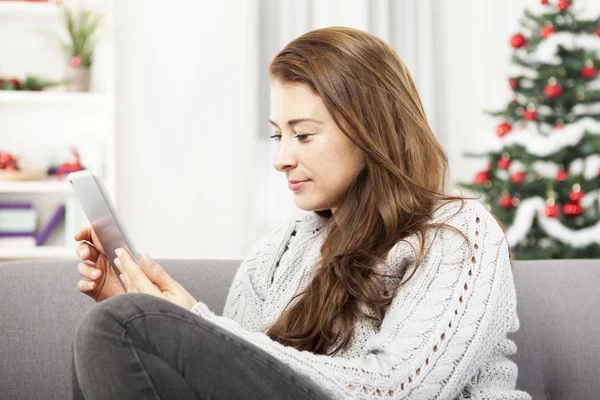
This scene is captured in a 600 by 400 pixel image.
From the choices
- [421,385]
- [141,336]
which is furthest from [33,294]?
[421,385]

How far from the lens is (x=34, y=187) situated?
369cm

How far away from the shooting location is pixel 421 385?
118cm

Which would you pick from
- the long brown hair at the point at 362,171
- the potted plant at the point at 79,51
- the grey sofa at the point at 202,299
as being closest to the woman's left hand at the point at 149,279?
the long brown hair at the point at 362,171

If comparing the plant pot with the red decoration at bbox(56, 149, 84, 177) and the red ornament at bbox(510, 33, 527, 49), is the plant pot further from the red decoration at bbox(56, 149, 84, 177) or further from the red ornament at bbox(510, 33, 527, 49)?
the red ornament at bbox(510, 33, 527, 49)

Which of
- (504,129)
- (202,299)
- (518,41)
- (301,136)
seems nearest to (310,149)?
(301,136)

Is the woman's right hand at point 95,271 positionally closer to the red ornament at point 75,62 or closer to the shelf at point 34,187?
the shelf at point 34,187

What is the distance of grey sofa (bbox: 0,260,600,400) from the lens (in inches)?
62.2

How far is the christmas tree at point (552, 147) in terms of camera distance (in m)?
3.50

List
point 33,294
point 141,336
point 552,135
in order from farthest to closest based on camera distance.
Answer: point 552,135 → point 33,294 → point 141,336

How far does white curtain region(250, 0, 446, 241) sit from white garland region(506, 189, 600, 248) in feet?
4.06

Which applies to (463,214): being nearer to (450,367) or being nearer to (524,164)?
(450,367)

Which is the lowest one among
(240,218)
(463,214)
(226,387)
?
(240,218)

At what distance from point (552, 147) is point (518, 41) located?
539mm

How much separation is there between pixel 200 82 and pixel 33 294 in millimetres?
2725
